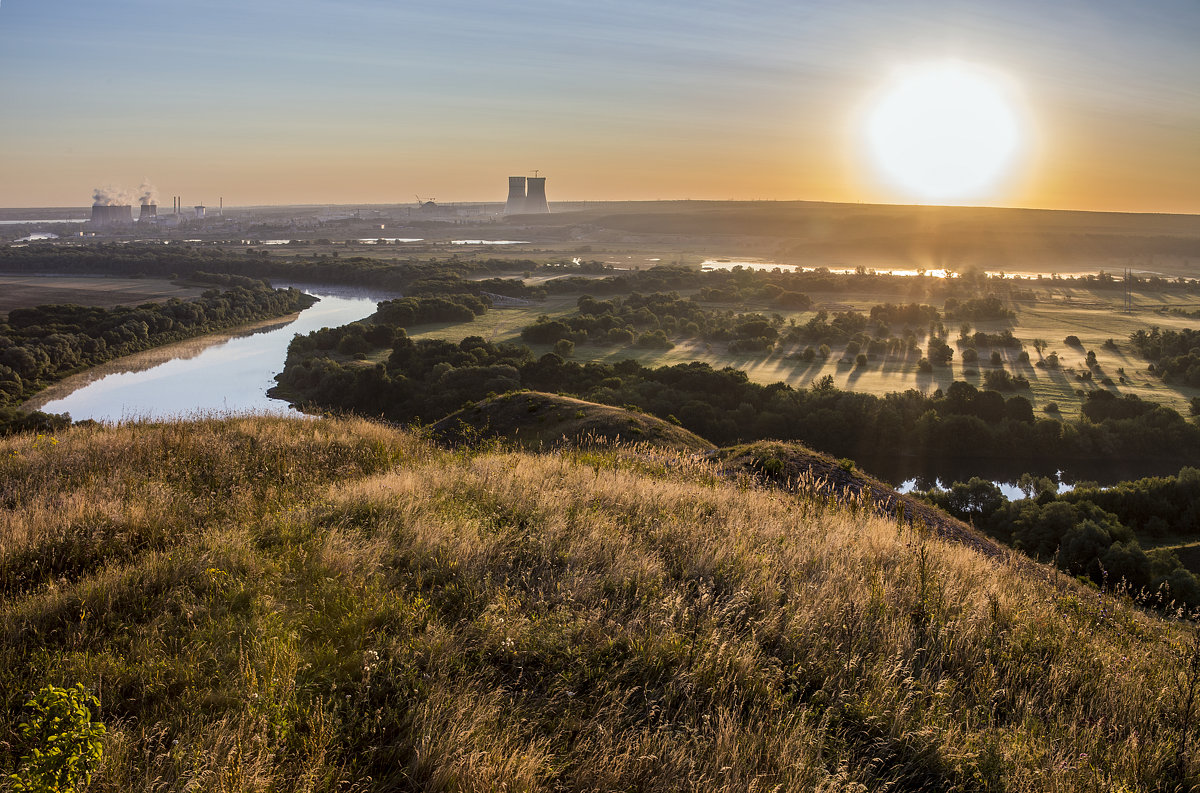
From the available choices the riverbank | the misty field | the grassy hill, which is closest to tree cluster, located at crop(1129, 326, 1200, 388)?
the grassy hill

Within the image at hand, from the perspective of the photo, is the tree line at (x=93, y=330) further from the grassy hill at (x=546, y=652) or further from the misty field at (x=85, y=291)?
the grassy hill at (x=546, y=652)

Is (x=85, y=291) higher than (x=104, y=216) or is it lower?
lower

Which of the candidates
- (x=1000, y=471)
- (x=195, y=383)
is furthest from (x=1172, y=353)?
(x=195, y=383)

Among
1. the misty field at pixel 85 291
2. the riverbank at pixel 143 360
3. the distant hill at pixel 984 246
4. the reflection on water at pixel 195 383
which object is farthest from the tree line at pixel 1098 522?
the distant hill at pixel 984 246

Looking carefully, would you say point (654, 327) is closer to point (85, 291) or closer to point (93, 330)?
point (93, 330)

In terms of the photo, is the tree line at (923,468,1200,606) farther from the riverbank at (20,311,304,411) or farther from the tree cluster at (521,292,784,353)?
the riverbank at (20,311,304,411)

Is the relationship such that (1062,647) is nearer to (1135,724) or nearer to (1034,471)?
(1135,724)
